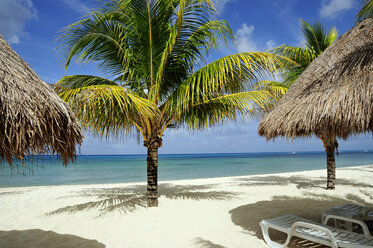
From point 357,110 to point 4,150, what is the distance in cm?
378

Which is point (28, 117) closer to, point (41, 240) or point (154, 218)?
point (41, 240)

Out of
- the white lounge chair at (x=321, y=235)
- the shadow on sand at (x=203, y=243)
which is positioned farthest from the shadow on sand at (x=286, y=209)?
the shadow on sand at (x=203, y=243)

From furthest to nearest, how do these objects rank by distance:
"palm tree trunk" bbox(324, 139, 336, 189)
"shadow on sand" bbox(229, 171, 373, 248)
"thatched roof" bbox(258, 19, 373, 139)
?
"palm tree trunk" bbox(324, 139, 336, 189) < "shadow on sand" bbox(229, 171, 373, 248) < "thatched roof" bbox(258, 19, 373, 139)

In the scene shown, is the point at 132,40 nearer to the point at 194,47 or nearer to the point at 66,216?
the point at 194,47

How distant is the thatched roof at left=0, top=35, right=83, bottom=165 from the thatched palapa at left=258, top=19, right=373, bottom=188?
2.97 meters

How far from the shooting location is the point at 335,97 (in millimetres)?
3070

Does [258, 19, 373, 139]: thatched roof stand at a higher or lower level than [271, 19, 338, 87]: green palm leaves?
lower

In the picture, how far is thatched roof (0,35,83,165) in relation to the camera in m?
2.11

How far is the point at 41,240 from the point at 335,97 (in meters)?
4.88

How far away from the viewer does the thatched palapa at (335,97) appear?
111 inches

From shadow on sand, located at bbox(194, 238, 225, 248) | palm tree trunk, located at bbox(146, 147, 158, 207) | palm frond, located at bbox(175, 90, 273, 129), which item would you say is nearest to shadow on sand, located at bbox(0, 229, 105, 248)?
shadow on sand, located at bbox(194, 238, 225, 248)

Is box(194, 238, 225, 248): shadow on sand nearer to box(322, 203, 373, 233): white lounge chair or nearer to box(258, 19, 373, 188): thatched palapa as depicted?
box(322, 203, 373, 233): white lounge chair

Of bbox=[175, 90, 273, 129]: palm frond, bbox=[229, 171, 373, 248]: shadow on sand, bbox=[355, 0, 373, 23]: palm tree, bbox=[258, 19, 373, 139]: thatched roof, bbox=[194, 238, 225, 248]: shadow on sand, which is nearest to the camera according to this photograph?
bbox=[258, 19, 373, 139]: thatched roof

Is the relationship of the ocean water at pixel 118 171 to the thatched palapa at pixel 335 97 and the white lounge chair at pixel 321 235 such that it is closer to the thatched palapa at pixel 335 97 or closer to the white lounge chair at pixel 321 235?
the white lounge chair at pixel 321 235
